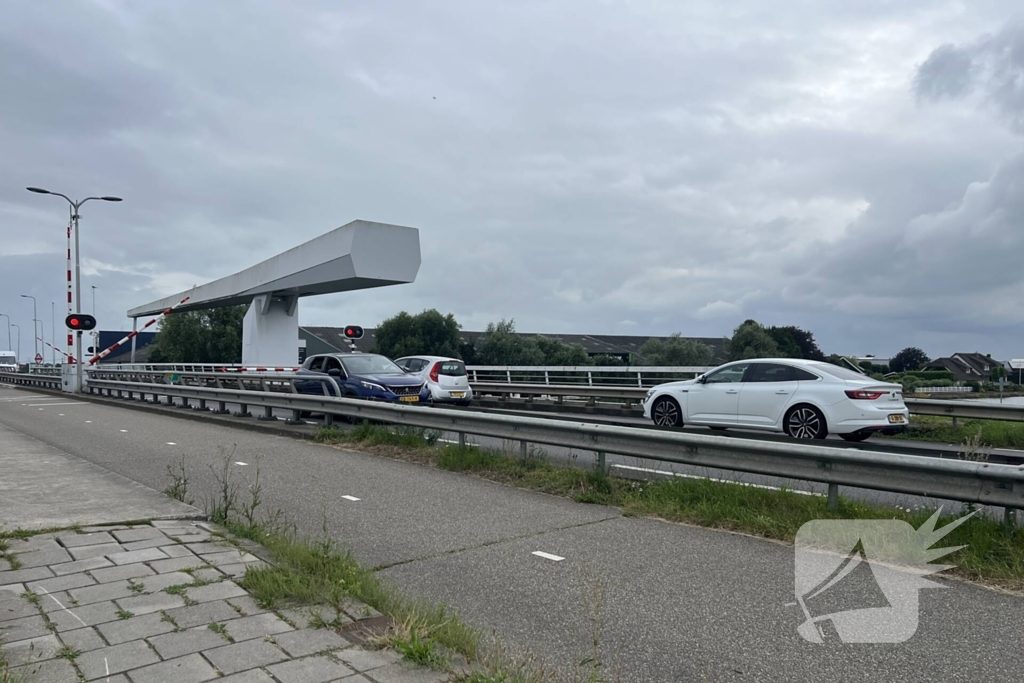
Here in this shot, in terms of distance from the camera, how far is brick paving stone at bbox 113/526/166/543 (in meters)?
5.45

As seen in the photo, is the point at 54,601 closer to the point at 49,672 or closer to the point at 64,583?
the point at 64,583

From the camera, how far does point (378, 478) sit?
877 centimetres

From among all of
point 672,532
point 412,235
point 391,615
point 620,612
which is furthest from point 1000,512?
point 412,235

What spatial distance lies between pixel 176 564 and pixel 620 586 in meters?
2.95

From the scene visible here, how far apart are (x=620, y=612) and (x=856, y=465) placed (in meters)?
2.93

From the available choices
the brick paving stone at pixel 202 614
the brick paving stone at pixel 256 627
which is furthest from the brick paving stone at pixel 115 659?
the brick paving stone at pixel 256 627

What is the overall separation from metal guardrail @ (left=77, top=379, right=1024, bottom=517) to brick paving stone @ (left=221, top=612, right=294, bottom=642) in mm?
4514

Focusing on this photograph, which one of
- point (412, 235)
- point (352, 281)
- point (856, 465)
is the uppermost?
point (412, 235)

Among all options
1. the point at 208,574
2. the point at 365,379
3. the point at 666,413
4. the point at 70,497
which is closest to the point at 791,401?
the point at 666,413

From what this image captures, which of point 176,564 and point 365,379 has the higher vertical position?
point 365,379

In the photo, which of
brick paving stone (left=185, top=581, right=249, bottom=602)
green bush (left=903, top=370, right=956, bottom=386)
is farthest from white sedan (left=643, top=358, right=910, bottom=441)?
brick paving stone (left=185, top=581, right=249, bottom=602)

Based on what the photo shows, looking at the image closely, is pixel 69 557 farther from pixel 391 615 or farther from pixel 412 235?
pixel 412 235

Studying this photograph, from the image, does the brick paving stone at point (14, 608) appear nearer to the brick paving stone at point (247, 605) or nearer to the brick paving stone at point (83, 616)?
the brick paving stone at point (83, 616)

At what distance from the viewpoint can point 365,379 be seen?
16.4 meters
